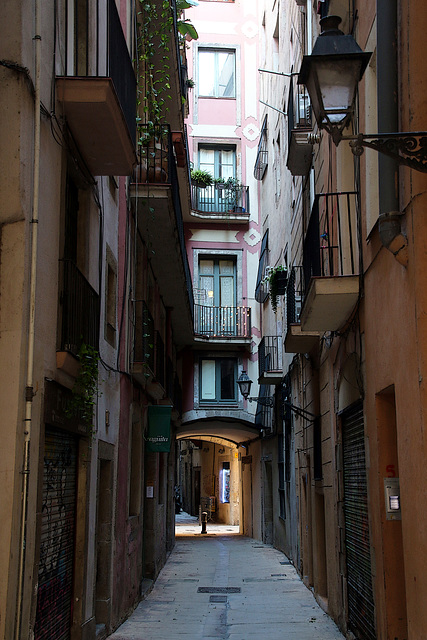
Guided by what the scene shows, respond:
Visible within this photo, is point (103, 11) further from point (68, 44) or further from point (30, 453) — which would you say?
point (30, 453)

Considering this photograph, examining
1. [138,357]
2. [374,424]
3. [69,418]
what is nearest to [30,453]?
[69,418]

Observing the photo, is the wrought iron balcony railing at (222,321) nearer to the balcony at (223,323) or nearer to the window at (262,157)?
the balcony at (223,323)

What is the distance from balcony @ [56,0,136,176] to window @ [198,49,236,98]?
19.7 metres

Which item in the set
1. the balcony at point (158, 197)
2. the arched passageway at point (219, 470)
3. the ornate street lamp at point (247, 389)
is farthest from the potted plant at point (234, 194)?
the balcony at point (158, 197)

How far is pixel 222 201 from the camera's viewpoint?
1060 inches

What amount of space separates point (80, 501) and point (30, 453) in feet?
8.82

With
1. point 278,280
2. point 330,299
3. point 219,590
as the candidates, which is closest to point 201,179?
point 278,280

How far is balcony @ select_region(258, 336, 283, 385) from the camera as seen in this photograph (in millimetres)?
19922

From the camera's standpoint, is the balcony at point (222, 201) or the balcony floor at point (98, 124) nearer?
the balcony floor at point (98, 124)

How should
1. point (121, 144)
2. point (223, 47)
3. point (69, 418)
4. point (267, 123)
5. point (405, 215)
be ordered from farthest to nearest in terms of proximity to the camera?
1. point (223, 47)
2. point (267, 123)
3. point (121, 144)
4. point (69, 418)
5. point (405, 215)

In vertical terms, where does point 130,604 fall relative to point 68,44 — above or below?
below

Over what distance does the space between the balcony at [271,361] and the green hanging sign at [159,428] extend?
5.71m

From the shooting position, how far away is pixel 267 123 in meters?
23.3

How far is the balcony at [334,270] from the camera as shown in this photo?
8.12 metres
